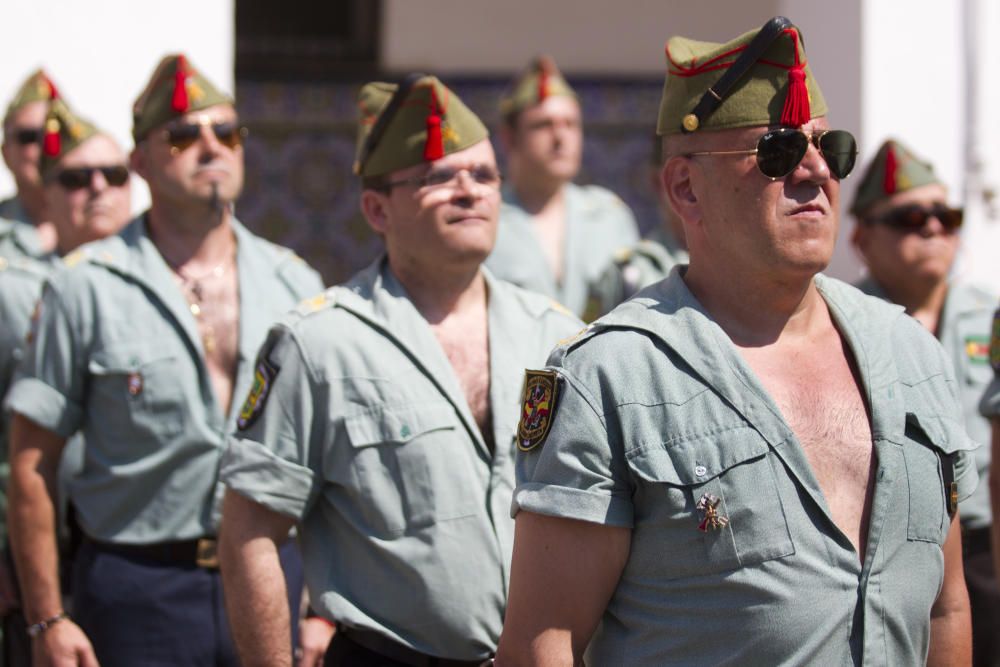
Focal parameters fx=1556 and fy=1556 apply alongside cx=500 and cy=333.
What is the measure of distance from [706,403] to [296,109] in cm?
630

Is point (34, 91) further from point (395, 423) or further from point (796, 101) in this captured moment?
point (796, 101)

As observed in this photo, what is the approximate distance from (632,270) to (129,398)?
2.38 m

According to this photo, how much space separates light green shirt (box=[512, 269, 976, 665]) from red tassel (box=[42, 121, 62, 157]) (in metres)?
3.29

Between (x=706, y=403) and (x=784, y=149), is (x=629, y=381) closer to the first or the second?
(x=706, y=403)

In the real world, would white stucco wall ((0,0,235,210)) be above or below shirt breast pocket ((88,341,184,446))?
above

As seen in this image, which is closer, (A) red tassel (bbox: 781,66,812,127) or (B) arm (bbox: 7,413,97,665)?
(A) red tassel (bbox: 781,66,812,127)

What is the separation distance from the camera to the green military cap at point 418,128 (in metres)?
3.70

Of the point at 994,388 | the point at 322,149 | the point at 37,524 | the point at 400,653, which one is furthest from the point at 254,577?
the point at 322,149

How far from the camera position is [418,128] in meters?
3.73

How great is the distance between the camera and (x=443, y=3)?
330 inches

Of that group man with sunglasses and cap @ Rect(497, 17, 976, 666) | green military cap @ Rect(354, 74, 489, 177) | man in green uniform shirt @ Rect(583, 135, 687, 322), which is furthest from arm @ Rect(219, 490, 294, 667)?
man in green uniform shirt @ Rect(583, 135, 687, 322)

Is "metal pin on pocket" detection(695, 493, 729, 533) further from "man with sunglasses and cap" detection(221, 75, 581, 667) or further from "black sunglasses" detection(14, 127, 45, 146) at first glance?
"black sunglasses" detection(14, 127, 45, 146)

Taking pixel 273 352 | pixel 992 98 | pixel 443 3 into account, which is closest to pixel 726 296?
pixel 273 352

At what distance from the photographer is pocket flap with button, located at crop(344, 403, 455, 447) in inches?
131
